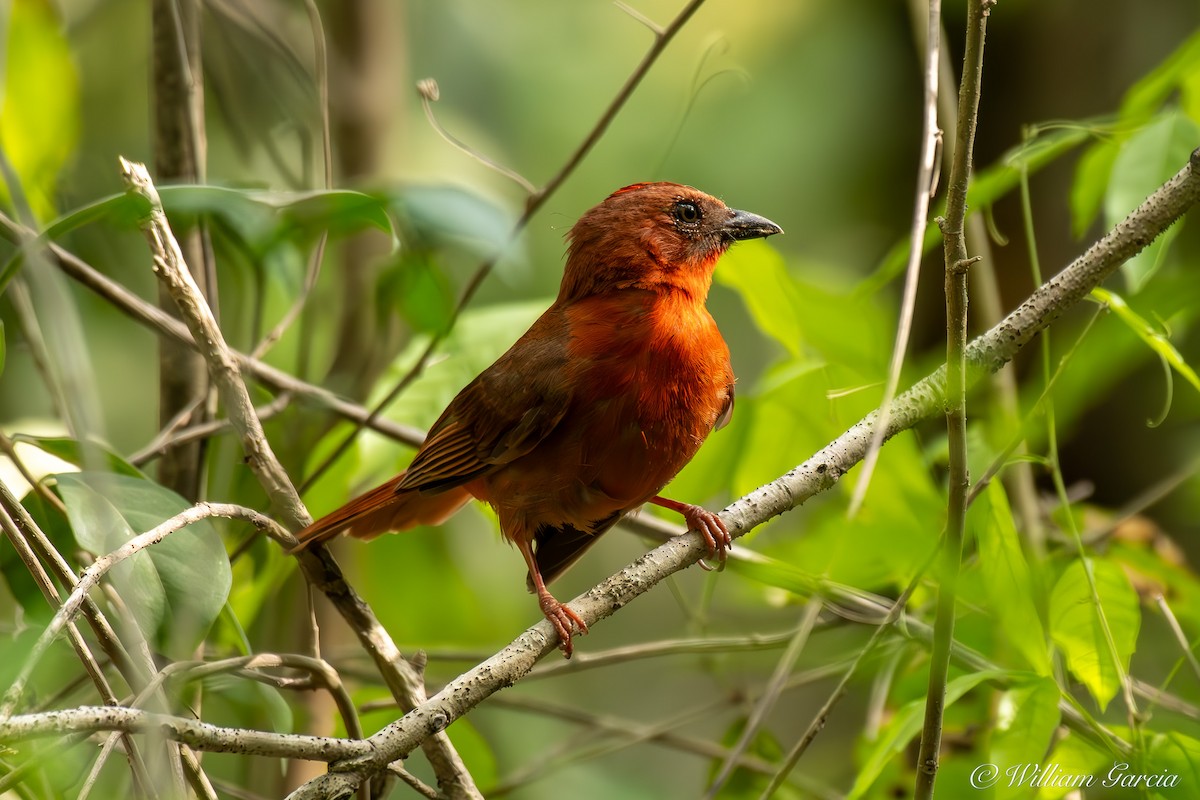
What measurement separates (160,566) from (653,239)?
1.79 meters

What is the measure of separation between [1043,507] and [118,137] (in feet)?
15.4

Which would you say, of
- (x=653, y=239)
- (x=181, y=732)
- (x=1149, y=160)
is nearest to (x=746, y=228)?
(x=653, y=239)

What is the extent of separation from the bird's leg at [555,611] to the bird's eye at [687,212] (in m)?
1.09

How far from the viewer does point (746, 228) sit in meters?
3.50

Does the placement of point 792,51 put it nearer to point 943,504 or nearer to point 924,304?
point 924,304

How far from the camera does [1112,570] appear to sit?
2307 mm

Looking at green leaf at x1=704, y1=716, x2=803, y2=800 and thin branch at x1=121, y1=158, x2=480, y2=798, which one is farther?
green leaf at x1=704, y1=716, x2=803, y2=800

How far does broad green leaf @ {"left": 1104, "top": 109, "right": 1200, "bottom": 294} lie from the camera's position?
2479mm

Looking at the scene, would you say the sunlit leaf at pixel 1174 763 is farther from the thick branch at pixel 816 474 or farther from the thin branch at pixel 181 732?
the thin branch at pixel 181 732

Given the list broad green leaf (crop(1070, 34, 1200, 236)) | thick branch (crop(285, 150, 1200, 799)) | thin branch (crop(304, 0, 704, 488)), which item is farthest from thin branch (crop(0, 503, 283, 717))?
broad green leaf (crop(1070, 34, 1200, 236))

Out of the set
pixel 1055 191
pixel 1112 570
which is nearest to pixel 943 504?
pixel 1112 570

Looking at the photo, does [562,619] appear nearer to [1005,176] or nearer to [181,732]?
[181,732]

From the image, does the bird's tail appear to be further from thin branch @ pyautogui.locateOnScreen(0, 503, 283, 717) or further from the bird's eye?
the bird's eye

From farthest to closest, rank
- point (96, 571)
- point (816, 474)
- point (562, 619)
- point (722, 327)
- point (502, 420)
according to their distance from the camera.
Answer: point (722, 327), point (502, 420), point (562, 619), point (816, 474), point (96, 571)
